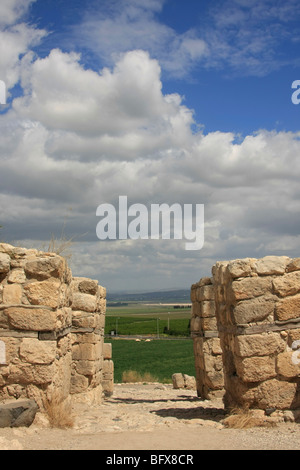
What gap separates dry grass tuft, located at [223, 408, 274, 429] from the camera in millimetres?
6223

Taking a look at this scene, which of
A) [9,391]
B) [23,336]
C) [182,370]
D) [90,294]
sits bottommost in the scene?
[182,370]

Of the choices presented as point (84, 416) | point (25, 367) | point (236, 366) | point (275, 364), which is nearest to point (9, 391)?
point (25, 367)

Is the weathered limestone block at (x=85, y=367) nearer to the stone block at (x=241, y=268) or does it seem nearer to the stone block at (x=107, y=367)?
the stone block at (x=107, y=367)

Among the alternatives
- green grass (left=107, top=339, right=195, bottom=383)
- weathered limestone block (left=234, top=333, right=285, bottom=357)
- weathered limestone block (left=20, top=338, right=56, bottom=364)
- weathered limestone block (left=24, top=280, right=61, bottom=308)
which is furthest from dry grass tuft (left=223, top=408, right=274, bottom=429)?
green grass (left=107, top=339, right=195, bottom=383)

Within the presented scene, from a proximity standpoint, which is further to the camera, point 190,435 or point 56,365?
point 56,365

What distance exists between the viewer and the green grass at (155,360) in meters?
21.4

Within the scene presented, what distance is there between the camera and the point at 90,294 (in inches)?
420

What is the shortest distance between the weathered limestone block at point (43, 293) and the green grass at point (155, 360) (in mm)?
12987

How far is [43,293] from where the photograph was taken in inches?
257

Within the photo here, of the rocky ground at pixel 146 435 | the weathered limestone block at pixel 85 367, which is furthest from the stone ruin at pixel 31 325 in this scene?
the weathered limestone block at pixel 85 367

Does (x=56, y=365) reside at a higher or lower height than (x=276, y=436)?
higher

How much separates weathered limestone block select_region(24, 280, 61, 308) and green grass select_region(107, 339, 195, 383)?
13.0m
